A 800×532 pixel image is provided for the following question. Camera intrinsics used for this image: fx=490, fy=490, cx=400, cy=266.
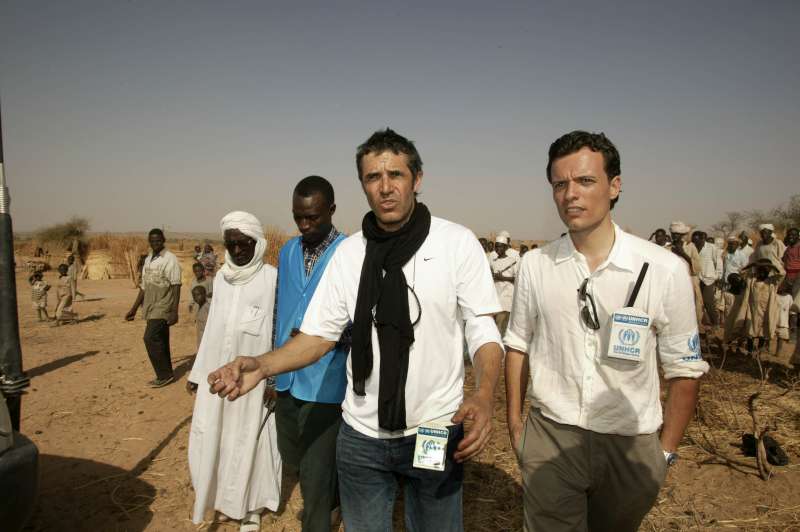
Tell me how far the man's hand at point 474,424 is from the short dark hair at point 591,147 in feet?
4.04

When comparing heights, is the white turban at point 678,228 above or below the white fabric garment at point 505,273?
above

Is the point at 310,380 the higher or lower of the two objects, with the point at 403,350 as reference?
lower

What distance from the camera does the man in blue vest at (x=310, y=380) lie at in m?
2.92

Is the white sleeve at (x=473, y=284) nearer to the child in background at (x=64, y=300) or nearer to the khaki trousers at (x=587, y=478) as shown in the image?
the khaki trousers at (x=587, y=478)

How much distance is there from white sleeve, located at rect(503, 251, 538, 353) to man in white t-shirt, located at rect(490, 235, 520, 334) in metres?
6.90

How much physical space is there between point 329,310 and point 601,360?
1287 mm

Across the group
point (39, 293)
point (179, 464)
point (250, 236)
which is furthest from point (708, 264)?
point (39, 293)

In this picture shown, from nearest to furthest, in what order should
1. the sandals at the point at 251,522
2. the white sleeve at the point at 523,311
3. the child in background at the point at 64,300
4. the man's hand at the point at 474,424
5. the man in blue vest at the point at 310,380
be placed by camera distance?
the man's hand at the point at 474,424, the white sleeve at the point at 523,311, the man in blue vest at the point at 310,380, the sandals at the point at 251,522, the child in background at the point at 64,300

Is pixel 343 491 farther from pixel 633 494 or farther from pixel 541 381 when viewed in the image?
pixel 633 494

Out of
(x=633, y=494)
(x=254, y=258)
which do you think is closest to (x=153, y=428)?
(x=254, y=258)

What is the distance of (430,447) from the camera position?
78.1 inches

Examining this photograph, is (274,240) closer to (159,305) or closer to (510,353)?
(159,305)

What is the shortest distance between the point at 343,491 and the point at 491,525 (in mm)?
2027

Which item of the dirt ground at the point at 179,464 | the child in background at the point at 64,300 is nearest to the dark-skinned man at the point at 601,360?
the dirt ground at the point at 179,464
